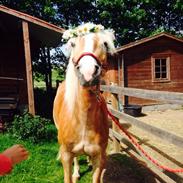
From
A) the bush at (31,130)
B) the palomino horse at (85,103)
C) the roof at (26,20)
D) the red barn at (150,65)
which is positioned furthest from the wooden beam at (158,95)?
the red barn at (150,65)

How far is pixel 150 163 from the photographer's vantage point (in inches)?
194

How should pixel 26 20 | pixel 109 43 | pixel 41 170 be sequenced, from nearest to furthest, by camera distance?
pixel 109 43, pixel 41 170, pixel 26 20

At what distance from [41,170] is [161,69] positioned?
13.4 m

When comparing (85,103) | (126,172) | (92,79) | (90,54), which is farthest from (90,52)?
(126,172)

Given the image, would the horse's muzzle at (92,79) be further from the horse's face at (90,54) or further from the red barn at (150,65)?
the red barn at (150,65)

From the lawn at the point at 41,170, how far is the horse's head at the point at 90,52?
7.88 ft

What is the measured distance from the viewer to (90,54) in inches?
130

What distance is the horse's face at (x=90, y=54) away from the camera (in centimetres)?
314

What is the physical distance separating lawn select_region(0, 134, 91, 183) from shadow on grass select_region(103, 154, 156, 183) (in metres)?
0.37

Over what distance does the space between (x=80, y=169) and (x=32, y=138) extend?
7.31ft

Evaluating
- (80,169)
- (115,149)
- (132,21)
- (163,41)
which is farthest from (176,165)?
(132,21)

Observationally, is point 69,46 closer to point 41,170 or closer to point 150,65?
point 41,170

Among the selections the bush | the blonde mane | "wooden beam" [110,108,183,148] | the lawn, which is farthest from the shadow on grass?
the bush

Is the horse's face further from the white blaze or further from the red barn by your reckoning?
the red barn
